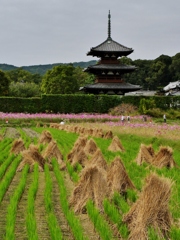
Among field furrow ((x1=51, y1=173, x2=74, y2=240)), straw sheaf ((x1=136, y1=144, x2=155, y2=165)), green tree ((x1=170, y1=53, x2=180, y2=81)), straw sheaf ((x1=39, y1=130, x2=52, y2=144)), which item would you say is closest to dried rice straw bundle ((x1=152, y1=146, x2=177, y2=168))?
straw sheaf ((x1=136, y1=144, x2=155, y2=165))

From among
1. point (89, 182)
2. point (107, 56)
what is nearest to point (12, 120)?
point (107, 56)

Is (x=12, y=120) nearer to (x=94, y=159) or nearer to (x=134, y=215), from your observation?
(x=94, y=159)

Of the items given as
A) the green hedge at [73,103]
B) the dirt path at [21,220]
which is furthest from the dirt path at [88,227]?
the green hedge at [73,103]

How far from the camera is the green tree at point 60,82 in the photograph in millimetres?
55925

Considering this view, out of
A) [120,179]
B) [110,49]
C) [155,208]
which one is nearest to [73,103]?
[110,49]

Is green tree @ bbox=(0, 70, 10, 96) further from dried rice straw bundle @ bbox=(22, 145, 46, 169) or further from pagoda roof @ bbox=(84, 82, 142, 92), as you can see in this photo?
dried rice straw bundle @ bbox=(22, 145, 46, 169)

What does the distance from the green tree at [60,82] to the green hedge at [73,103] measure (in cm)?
2084

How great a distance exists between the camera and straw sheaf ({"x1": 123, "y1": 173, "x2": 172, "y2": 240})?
4.13 meters

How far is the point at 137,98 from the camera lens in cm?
3444

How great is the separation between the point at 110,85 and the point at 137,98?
4.67 m

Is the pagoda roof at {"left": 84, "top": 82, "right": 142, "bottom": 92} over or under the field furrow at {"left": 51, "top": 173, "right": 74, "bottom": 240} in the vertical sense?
over

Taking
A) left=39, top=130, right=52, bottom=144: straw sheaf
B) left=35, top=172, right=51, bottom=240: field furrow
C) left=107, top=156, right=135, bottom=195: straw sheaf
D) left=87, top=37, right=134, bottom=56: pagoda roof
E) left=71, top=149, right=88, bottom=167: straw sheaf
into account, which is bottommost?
left=39, top=130, right=52, bottom=144: straw sheaf

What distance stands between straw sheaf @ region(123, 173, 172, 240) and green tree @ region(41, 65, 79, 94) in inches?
2032

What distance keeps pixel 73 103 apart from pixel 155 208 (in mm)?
30903
